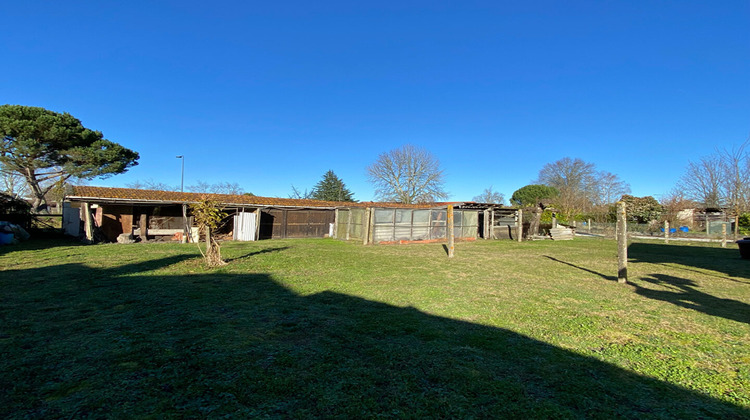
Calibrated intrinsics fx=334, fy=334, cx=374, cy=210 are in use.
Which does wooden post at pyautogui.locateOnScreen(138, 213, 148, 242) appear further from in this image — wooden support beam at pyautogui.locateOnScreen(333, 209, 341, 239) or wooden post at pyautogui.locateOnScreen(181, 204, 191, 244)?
wooden support beam at pyautogui.locateOnScreen(333, 209, 341, 239)

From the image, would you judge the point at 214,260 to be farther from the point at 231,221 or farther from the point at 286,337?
the point at 231,221

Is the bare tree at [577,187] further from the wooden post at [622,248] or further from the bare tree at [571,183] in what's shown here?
the wooden post at [622,248]

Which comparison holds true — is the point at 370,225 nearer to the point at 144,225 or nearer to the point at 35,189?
the point at 144,225

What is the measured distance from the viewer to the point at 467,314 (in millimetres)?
4941

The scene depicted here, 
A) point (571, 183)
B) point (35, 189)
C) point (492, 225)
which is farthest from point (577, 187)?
point (35, 189)

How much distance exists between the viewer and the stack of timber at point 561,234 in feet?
74.1

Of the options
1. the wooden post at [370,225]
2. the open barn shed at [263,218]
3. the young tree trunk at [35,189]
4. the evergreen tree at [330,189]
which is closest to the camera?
→ the open barn shed at [263,218]

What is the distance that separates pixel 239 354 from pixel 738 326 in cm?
646

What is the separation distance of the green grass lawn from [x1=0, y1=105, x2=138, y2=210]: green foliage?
20894 mm

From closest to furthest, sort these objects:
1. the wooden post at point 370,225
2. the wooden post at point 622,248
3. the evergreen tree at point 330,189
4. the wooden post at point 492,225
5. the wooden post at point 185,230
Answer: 1. the wooden post at point 622,248
2. the wooden post at point 185,230
3. the wooden post at point 370,225
4. the wooden post at point 492,225
5. the evergreen tree at point 330,189

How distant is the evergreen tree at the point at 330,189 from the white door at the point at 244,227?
20364mm

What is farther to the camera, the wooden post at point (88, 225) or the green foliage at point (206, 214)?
the wooden post at point (88, 225)

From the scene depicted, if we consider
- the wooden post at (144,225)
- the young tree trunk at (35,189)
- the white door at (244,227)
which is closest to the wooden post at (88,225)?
the wooden post at (144,225)

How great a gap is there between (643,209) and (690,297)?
29.9 metres
